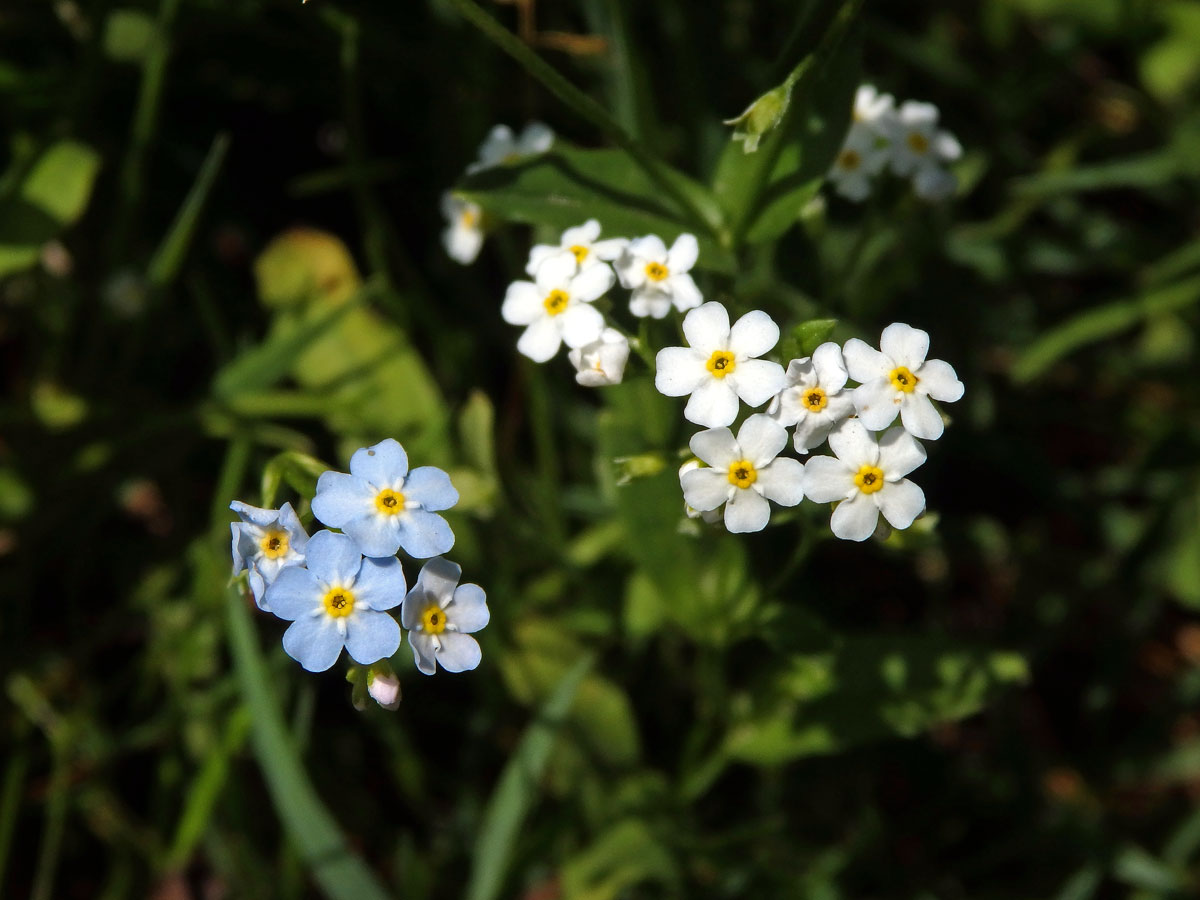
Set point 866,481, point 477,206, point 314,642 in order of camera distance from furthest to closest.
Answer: point 477,206 → point 866,481 → point 314,642

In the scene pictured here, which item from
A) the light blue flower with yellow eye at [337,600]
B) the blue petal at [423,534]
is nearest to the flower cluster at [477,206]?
the blue petal at [423,534]

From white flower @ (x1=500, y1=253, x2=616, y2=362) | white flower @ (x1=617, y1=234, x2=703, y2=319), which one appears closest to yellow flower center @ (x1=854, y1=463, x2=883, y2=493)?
white flower @ (x1=617, y1=234, x2=703, y2=319)

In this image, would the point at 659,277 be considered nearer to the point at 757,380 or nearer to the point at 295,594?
the point at 757,380

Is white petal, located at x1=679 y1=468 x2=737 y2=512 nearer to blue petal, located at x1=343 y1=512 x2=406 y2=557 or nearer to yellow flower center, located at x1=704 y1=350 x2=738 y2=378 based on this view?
yellow flower center, located at x1=704 y1=350 x2=738 y2=378

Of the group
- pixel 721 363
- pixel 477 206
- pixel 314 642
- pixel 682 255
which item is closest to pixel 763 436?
pixel 721 363

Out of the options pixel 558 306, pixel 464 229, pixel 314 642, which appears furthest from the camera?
pixel 464 229
